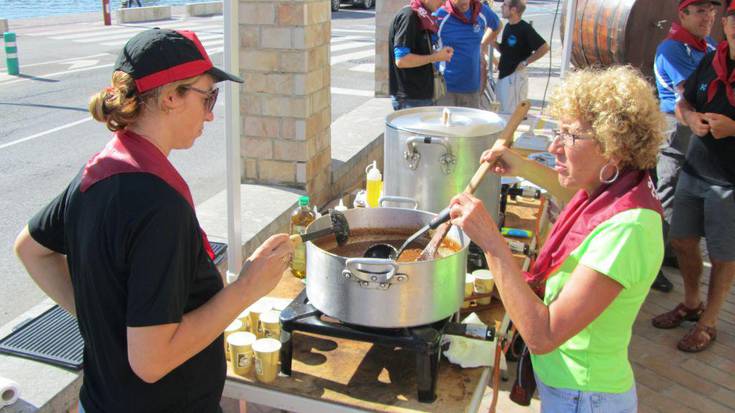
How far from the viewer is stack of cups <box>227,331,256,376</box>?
2033mm

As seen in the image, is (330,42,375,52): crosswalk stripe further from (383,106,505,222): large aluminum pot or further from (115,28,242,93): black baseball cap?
(115,28,242,93): black baseball cap

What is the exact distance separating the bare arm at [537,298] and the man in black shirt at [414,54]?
3.03 m

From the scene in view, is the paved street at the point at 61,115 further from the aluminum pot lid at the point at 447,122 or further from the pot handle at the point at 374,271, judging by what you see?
the pot handle at the point at 374,271

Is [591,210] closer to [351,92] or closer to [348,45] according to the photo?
[351,92]

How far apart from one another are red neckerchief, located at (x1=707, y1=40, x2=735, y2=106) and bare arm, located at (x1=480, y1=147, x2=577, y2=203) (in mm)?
1600

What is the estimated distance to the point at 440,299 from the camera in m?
1.88

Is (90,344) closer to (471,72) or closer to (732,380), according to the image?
(732,380)

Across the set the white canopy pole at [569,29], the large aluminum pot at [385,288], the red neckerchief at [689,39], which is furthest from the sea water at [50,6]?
the large aluminum pot at [385,288]

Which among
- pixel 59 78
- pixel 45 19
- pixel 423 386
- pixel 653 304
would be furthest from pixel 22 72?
pixel 423 386

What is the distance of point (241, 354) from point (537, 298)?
0.92 metres

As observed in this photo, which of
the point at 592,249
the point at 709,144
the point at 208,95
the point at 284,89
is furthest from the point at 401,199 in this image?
the point at 709,144

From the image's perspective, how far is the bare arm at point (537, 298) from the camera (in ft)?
5.41

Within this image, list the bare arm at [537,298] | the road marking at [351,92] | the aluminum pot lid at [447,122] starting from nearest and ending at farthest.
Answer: the bare arm at [537,298]
the aluminum pot lid at [447,122]
the road marking at [351,92]

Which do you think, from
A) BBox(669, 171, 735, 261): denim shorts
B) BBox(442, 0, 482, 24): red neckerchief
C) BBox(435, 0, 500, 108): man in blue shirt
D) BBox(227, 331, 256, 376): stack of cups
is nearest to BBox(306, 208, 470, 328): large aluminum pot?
BBox(227, 331, 256, 376): stack of cups
